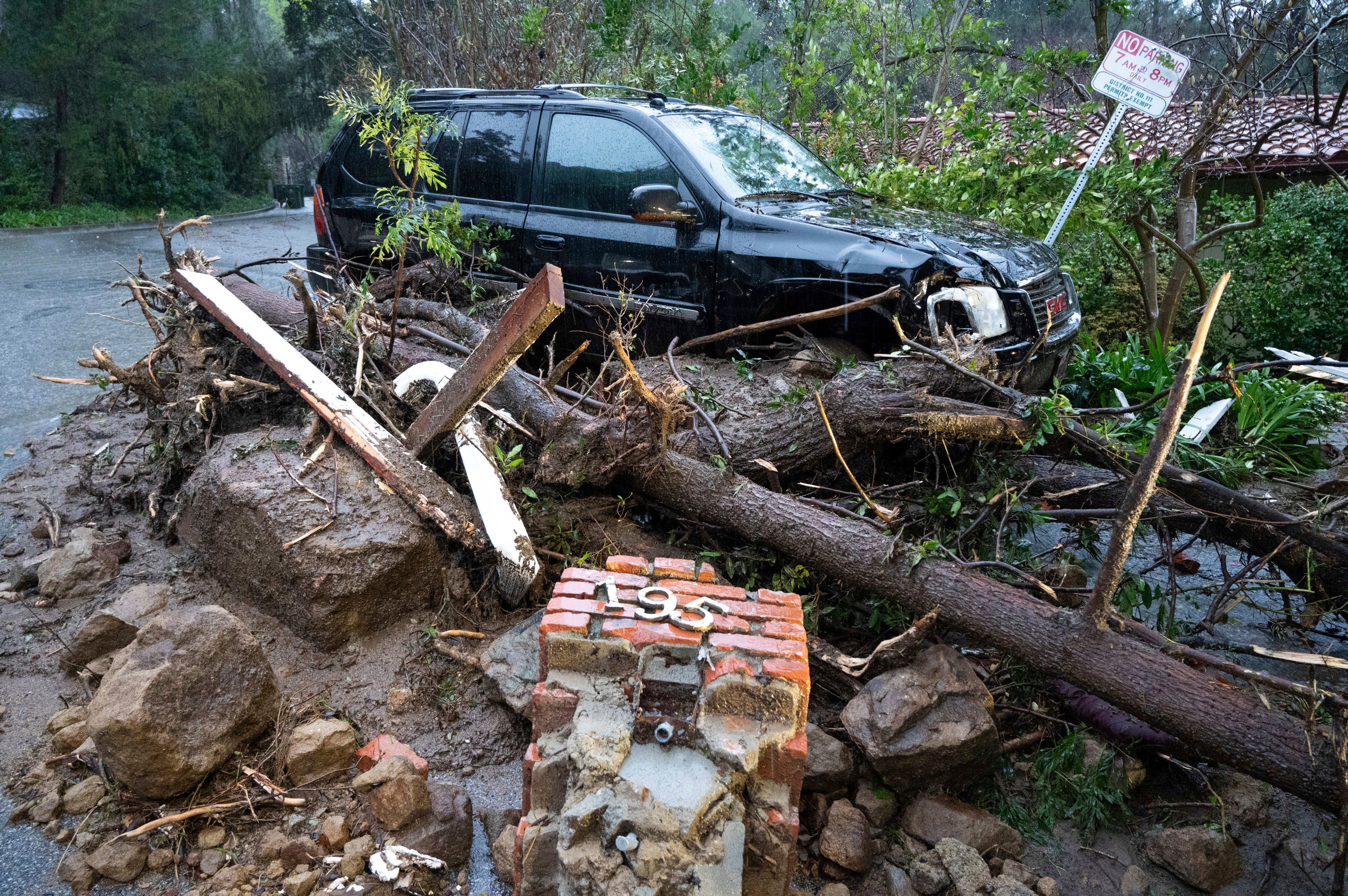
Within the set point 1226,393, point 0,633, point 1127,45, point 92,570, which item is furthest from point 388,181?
point 1226,393

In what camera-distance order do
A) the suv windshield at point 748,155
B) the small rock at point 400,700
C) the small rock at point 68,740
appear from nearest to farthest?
the small rock at point 68,740, the small rock at point 400,700, the suv windshield at point 748,155

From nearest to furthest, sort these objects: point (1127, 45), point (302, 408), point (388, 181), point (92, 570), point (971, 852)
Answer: point (971, 852), point (92, 570), point (302, 408), point (1127, 45), point (388, 181)

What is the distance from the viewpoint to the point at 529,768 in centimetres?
212

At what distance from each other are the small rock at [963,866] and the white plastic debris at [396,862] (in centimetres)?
154

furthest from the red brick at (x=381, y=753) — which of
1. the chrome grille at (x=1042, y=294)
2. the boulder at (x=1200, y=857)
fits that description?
the chrome grille at (x=1042, y=294)

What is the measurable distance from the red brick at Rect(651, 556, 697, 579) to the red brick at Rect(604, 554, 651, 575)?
1.2 inches

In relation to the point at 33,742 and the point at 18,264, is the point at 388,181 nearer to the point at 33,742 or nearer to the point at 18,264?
the point at 33,742

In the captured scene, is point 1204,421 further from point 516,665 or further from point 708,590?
point 516,665

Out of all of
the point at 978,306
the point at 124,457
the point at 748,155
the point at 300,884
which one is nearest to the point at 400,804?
the point at 300,884

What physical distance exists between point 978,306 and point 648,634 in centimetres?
270

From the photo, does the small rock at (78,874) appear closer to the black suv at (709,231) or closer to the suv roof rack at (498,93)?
the black suv at (709,231)

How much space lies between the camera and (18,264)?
12023mm

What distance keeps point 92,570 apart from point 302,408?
119cm

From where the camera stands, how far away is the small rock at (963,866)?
7.97 ft
